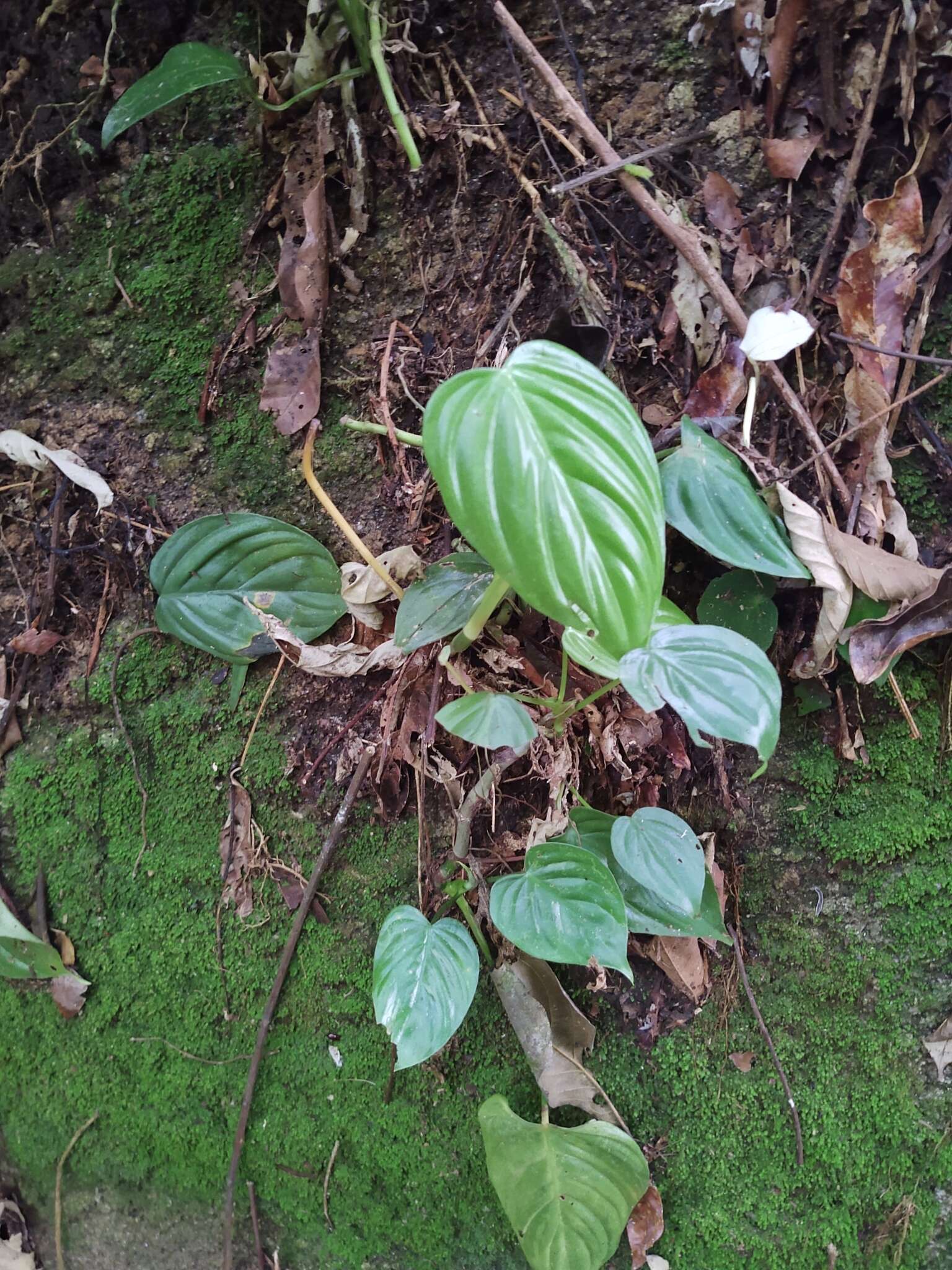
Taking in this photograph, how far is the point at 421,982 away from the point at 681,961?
1.24ft

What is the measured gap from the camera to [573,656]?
0.81 metres

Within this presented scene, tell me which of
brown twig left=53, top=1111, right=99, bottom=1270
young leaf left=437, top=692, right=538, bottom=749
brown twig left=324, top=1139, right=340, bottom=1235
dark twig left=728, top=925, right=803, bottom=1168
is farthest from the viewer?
brown twig left=53, top=1111, right=99, bottom=1270

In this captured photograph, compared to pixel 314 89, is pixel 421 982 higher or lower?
lower

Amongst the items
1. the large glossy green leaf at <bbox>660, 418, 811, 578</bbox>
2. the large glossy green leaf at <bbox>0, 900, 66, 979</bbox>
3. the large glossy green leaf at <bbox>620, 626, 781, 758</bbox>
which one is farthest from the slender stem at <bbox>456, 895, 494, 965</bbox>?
the large glossy green leaf at <bbox>0, 900, 66, 979</bbox>

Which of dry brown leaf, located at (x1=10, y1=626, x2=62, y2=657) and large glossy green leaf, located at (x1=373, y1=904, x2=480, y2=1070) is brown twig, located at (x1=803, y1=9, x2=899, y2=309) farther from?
dry brown leaf, located at (x1=10, y1=626, x2=62, y2=657)

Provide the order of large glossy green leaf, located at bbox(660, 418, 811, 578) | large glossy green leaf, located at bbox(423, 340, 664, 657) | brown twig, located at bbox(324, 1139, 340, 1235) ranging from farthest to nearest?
brown twig, located at bbox(324, 1139, 340, 1235)
large glossy green leaf, located at bbox(660, 418, 811, 578)
large glossy green leaf, located at bbox(423, 340, 664, 657)

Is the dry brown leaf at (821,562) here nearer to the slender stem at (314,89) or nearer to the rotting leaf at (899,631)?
the rotting leaf at (899,631)

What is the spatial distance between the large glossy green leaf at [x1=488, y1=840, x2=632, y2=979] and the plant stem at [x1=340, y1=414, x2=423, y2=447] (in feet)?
1.92

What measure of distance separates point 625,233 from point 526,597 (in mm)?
718

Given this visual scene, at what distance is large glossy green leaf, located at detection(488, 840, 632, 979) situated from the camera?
0.80 metres

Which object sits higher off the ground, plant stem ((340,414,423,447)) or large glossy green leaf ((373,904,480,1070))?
plant stem ((340,414,423,447))

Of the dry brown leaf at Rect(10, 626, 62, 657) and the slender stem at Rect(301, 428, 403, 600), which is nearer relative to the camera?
the slender stem at Rect(301, 428, 403, 600)

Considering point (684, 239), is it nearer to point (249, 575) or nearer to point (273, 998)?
point (249, 575)

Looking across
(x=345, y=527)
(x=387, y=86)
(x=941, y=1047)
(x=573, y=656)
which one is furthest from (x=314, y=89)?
(x=941, y=1047)
